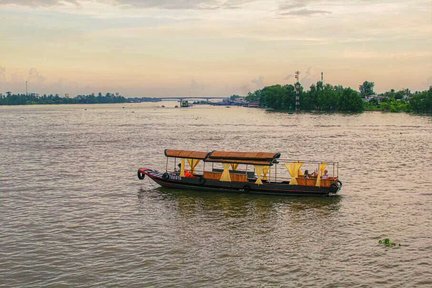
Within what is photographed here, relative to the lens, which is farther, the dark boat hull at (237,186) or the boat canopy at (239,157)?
the boat canopy at (239,157)

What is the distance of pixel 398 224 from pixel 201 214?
493 inches

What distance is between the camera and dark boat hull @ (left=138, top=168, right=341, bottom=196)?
1490 inches

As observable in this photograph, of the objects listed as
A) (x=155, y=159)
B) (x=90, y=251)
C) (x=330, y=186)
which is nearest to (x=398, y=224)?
(x=330, y=186)

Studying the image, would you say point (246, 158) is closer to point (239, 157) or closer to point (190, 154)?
point (239, 157)

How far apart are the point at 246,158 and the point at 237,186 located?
7.69 feet

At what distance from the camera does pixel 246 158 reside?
38.8 metres

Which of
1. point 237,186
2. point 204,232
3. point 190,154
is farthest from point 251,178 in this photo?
point 204,232

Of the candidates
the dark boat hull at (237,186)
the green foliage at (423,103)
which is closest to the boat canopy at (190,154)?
the dark boat hull at (237,186)

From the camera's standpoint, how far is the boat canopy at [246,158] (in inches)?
1506

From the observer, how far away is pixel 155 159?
202 feet

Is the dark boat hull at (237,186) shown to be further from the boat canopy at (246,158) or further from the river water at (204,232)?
the boat canopy at (246,158)

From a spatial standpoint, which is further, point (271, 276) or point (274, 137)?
point (274, 137)

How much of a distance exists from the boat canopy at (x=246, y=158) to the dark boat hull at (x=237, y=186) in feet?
5.61

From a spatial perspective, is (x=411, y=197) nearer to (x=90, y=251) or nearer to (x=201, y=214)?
(x=201, y=214)
